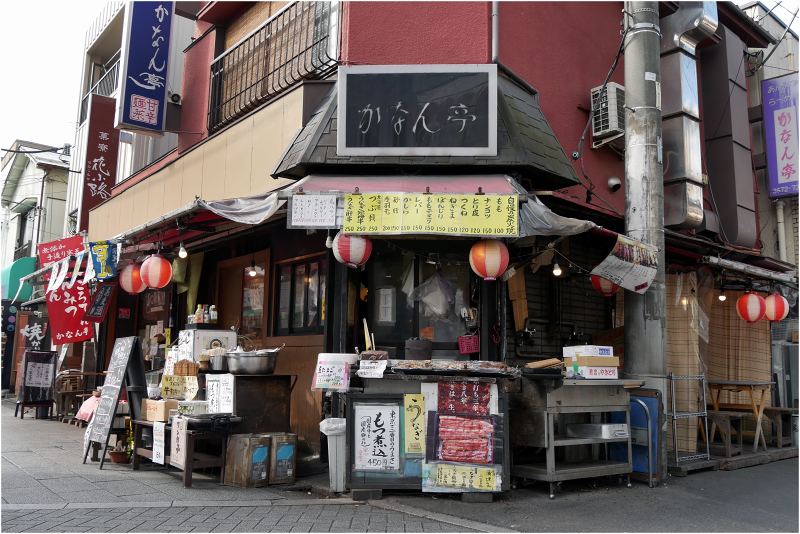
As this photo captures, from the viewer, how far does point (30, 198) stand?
92.9ft

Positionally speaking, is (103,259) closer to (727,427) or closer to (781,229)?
(727,427)

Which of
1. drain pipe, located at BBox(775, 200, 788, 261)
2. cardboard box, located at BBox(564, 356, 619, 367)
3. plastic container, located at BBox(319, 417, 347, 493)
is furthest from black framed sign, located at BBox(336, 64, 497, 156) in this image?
drain pipe, located at BBox(775, 200, 788, 261)

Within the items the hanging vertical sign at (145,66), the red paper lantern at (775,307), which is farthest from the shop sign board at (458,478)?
the hanging vertical sign at (145,66)

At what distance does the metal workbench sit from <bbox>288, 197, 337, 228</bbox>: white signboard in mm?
3192

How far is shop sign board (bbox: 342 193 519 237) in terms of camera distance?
7820mm

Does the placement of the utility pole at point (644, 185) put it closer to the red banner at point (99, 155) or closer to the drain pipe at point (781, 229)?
the drain pipe at point (781, 229)

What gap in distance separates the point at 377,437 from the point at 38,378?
40.7 ft

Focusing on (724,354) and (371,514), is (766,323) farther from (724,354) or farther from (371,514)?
(371,514)

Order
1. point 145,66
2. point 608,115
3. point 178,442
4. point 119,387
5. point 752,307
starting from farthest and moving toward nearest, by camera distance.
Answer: point 145,66, point 752,307, point 608,115, point 119,387, point 178,442

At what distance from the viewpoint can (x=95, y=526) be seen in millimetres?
5996

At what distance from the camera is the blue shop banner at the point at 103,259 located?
1093cm

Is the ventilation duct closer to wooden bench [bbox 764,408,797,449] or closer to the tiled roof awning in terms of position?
the tiled roof awning

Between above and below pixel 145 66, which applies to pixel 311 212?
below

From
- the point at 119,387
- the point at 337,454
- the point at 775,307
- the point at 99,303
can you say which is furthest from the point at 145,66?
the point at 775,307
